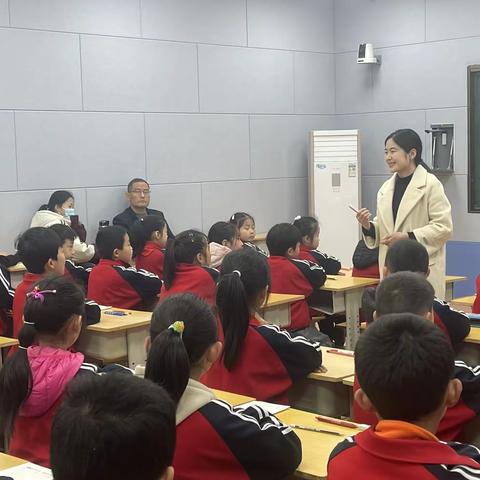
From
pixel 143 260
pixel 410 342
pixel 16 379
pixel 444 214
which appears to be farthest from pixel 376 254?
pixel 410 342

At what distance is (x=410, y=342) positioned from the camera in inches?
64.8

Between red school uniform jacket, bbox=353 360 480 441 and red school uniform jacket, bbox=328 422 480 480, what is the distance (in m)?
0.94

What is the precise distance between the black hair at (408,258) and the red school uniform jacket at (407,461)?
6.74ft

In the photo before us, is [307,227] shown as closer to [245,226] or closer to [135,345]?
[245,226]

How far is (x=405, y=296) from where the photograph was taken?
272 cm

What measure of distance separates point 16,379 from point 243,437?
0.74 meters

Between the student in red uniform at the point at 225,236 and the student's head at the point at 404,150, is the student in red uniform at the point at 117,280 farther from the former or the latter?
the student's head at the point at 404,150

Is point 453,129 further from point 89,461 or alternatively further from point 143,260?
point 89,461

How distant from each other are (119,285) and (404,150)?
1.86 metres

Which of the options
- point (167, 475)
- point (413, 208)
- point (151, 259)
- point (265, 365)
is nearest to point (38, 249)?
point (151, 259)

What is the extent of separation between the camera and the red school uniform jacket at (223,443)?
6.56 feet

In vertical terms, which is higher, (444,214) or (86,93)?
(86,93)

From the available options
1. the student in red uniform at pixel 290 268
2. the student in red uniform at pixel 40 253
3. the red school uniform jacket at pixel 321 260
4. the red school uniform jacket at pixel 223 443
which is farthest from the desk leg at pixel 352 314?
the red school uniform jacket at pixel 223 443

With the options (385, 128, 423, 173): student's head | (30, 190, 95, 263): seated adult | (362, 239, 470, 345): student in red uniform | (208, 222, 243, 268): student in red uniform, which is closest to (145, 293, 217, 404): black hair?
(362, 239, 470, 345): student in red uniform
